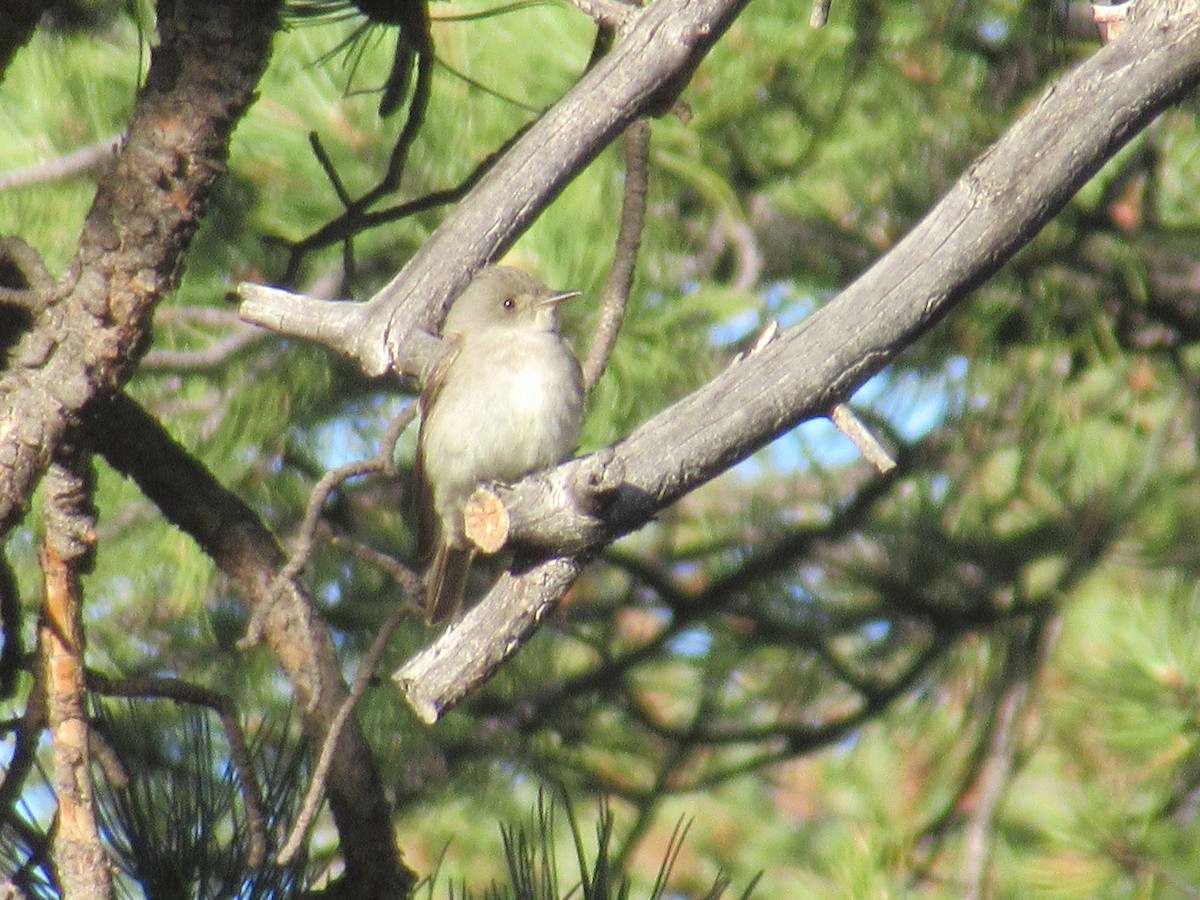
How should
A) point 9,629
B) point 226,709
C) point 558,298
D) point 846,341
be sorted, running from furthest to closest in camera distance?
point 558,298
point 9,629
point 226,709
point 846,341

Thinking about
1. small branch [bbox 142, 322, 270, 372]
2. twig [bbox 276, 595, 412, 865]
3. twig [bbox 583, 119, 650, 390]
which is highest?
small branch [bbox 142, 322, 270, 372]

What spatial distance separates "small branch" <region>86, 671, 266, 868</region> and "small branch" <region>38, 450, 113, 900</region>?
0.06m

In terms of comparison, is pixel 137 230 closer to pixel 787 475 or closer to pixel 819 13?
pixel 819 13

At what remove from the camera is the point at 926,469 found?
145 inches

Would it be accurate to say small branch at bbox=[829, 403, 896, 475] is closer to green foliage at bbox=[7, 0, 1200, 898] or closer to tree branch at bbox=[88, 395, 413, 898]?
tree branch at bbox=[88, 395, 413, 898]

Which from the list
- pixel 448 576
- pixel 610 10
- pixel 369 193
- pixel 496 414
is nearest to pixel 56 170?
pixel 369 193

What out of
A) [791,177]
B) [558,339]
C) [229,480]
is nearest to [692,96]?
[791,177]

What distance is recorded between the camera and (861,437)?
6.66 ft

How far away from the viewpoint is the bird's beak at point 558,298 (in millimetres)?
3244

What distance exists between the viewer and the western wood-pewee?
325 cm

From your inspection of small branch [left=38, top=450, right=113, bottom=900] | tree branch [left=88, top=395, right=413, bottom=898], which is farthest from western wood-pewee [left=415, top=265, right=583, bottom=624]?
small branch [left=38, top=450, right=113, bottom=900]

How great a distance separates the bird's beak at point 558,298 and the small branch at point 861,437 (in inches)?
50.1

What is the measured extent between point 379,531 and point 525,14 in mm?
1194

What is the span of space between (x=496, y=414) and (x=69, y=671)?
1371 mm
